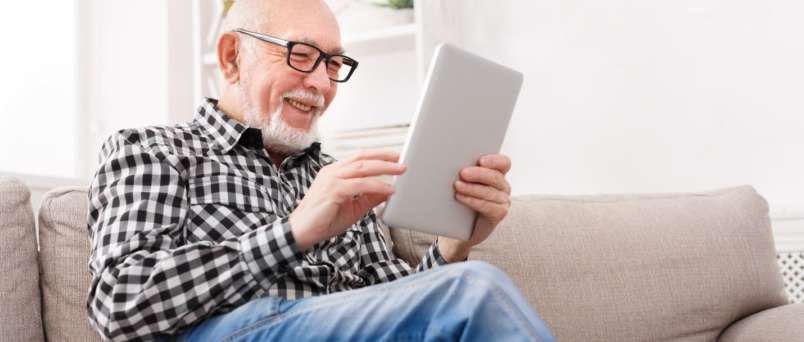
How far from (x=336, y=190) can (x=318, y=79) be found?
410 millimetres

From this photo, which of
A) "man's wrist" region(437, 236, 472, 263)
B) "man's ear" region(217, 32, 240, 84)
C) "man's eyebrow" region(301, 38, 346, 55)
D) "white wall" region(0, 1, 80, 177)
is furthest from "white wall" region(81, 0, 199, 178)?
"man's wrist" region(437, 236, 472, 263)

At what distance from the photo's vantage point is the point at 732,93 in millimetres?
2051

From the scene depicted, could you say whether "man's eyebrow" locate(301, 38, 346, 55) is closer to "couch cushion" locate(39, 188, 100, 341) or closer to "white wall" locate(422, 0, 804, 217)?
"couch cushion" locate(39, 188, 100, 341)

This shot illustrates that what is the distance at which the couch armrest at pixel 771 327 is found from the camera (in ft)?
4.60

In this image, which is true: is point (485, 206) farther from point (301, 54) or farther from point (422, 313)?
point (301, 54)

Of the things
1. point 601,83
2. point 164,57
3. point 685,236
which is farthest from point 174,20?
point 685,236

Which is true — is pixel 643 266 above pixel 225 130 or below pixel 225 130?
below

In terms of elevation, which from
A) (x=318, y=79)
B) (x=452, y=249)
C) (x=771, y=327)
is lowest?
(x=771, y=327)

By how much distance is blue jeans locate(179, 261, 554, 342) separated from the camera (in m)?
0.84

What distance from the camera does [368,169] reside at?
0.98 meters

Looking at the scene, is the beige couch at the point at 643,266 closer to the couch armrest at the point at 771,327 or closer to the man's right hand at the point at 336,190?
the couch armrest at the point at 771,327

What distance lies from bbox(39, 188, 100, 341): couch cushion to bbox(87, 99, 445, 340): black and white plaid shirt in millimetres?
129

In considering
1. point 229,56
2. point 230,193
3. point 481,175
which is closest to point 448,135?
point 481,175

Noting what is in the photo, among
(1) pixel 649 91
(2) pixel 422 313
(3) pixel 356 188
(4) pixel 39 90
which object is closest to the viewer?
(2) pixel 422 313
